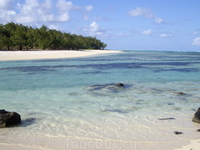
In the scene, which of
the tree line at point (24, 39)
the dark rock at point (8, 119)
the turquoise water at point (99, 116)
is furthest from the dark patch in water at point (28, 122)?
the tree line at point (24, 39)

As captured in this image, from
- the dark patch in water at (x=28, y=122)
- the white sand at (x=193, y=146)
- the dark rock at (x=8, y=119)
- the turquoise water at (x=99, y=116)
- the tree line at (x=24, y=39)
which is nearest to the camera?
the white sand at (x=193, y=146)

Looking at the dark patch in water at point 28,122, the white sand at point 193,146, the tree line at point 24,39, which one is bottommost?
the dark patch in water at point 28,122

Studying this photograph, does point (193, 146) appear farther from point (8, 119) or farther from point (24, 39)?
point (24, 39)

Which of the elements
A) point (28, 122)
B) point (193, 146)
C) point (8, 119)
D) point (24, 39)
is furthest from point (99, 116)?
point (24, 39)

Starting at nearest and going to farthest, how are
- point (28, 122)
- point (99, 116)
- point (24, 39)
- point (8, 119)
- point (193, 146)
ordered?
point (193, 146) < point (8, 119) < point (28, 122) < point (99, 116) < point (24, 39)

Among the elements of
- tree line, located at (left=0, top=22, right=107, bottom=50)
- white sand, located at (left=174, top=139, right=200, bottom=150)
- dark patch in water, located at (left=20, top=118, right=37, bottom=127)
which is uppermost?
tree line, located at (left=0, top=22, right=107, bottom=50)

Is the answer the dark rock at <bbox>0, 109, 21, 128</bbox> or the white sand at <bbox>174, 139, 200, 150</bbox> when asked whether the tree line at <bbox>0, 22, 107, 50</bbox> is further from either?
the white sand at <bbox>174, 139, 200, 150</bbox>

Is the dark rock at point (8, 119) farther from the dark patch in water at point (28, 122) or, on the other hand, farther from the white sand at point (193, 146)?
the white sand at point (193, 146)

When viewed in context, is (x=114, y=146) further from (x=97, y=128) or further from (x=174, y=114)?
(x=174, y=114)

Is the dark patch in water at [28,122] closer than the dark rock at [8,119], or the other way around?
the dark rock at [8,119]

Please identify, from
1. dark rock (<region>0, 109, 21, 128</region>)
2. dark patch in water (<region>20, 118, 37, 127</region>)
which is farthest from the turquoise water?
dark rock (<region>0, 109, 21, 128</region>)

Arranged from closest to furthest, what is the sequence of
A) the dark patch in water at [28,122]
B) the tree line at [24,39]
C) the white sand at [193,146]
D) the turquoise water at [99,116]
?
the white sand at [193,146]
the turquoise water at [99,116]
the dark patch in water at [28,122]
the tree line at [24,39]

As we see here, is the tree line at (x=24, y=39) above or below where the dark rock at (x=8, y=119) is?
above

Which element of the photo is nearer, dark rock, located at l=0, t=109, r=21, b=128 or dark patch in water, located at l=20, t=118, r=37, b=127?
dark rock, located at l=0, t=109, r=21, b=128
